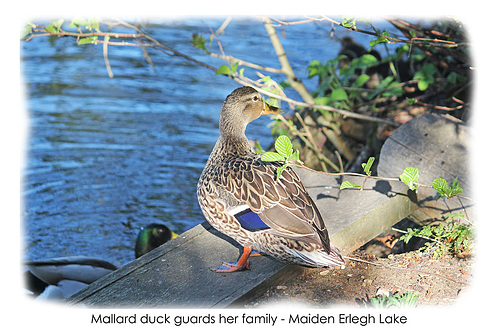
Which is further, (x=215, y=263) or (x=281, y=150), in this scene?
(x=215, y=263)

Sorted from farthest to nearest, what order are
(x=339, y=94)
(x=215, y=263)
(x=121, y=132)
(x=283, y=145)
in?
1. (x=121, y=132)
2. (x=339, y=94)
3. (x=215, y=263)
4. (x=283, y=145)

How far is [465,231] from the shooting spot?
3.05 metres

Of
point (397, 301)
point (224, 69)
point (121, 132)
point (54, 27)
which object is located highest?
point (54, 27)

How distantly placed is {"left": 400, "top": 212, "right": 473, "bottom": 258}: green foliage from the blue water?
2.83 meters

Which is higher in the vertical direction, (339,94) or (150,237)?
(339,94)

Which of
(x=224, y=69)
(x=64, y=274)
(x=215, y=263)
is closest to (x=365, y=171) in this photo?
(x=215, y=263)

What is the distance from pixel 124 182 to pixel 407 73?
333 centimetres

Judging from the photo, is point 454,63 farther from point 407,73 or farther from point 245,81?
point 245,81

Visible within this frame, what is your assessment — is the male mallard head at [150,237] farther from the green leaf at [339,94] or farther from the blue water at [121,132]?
the green leaf at [339,94]

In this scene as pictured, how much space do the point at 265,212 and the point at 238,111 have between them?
869mm

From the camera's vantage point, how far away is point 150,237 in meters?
4.88

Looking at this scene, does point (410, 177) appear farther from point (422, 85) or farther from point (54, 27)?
point (54, 27)

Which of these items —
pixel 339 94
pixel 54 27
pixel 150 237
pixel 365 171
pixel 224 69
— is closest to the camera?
pixel 365 171

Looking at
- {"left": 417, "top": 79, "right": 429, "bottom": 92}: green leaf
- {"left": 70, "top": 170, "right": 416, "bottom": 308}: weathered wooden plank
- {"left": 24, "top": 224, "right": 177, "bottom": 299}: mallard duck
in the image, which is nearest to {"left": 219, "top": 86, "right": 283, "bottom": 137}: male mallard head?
{"left": 70, "top": 170, "right": 416, "bottom": 308}: weathered wooden plank
